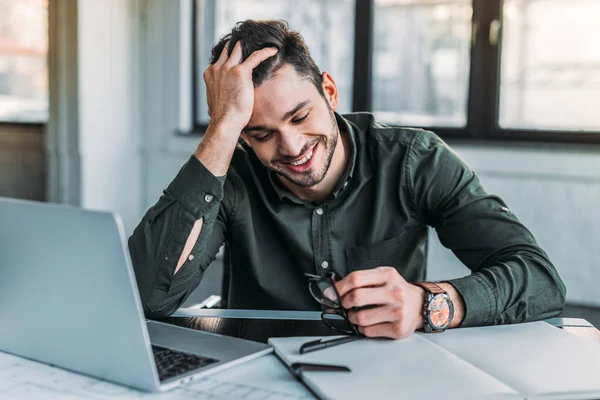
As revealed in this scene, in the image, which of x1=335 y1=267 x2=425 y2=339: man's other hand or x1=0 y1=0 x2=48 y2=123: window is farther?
x1=0 y1=0 x2=48 y2=123: window

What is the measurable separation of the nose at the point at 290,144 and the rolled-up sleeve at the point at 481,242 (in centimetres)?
28

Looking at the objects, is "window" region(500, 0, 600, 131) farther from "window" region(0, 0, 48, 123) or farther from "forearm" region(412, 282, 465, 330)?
"window" region(0, 0, 48, 123)

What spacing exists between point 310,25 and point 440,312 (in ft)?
11.6

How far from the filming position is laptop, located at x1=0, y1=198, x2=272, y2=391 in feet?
2.62

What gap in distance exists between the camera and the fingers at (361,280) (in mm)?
1065

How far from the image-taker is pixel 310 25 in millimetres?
4402

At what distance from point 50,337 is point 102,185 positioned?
12.4 feet

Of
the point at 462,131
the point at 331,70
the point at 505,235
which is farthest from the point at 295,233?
the point at 331,70

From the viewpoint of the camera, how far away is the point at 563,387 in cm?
84

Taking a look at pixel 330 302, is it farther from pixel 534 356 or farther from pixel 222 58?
pixel 222 58

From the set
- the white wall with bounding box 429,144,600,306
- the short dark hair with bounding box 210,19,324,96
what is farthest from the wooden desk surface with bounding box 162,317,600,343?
the white wall with bounding box 429,144,600,306

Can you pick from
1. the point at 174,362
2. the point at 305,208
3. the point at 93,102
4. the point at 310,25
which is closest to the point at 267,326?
the point at 174,362

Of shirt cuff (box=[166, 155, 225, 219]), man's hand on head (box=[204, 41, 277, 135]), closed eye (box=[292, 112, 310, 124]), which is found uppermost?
man's hand on head (box=[204, 41, 277, 135])

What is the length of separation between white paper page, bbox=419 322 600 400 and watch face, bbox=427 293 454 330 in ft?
0.05
